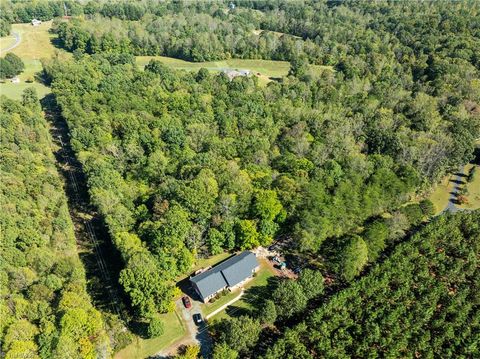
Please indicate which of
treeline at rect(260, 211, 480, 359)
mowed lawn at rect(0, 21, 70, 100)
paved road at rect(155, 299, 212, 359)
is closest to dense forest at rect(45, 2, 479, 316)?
paved road at rect(155, 299, 212, 359)

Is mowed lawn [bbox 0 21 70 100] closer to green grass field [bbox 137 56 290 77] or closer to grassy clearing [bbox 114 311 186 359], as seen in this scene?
green grass field [bbox 137 56 290 77]

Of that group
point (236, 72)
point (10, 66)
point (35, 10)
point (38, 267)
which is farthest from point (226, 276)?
point (35, 10)

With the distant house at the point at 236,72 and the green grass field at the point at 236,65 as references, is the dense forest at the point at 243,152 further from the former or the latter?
the green grass field at the point at 236,65

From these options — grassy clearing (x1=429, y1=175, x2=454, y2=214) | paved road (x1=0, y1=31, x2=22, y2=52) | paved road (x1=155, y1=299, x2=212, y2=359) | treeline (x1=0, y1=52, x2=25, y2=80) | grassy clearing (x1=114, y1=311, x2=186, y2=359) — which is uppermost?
paved road (x1=0, y1=31, x2=22, y2=52)

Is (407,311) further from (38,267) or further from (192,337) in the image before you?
(38,267)

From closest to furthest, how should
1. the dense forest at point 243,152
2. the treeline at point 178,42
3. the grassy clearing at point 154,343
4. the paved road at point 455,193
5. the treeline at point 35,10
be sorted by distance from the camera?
the grassy clearing at point 154,343 < the dense forest at point 243,152 < the paved road at point 455,193 < the treeline at point 178,42 < the treeline at point 35,10

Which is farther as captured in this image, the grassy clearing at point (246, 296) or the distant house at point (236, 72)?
the distant house at point (236, 72)

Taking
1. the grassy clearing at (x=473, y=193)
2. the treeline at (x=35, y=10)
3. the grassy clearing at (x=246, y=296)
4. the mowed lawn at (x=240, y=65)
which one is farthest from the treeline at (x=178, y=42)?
the grassy clearing at (x=246, y=296)

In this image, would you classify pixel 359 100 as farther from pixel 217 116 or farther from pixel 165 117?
pixel 165 117
